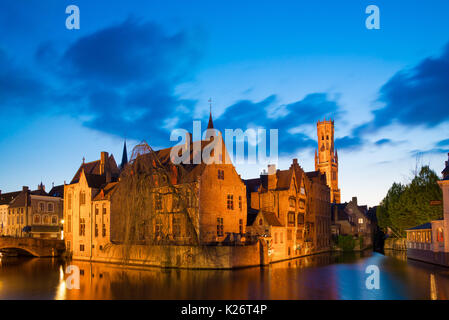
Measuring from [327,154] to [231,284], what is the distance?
472ft

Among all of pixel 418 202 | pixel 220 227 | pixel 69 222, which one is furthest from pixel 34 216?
pixel 418 202

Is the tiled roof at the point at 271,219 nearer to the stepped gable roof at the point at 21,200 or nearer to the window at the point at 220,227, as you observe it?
the window at the point at 220,227

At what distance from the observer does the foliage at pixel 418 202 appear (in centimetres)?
5934

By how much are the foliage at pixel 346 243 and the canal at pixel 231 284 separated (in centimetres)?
3442

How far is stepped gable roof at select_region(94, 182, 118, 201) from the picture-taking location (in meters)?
58.7

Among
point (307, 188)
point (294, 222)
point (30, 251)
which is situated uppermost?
point (307, 188)

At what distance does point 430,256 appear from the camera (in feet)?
163

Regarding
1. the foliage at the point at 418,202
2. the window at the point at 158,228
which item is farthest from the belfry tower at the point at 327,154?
the window at the point at 158,228

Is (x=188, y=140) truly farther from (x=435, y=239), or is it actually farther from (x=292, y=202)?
(x=435, y=239)
